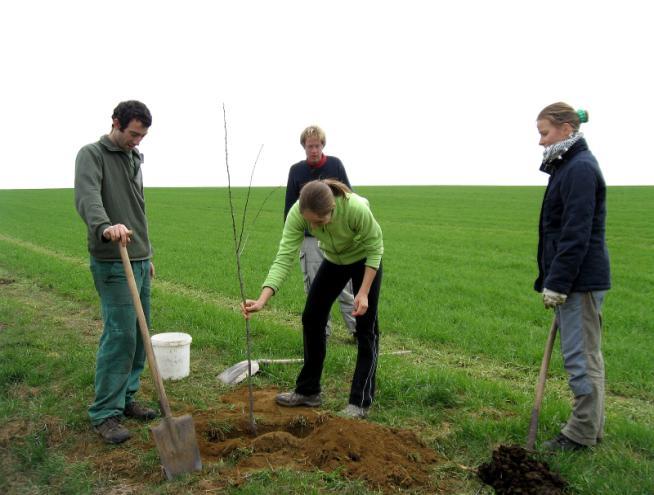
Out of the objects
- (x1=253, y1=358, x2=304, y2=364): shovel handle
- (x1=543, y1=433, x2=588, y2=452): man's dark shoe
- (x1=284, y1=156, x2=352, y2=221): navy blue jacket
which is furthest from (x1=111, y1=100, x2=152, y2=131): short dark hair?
(x1=543, y1=433, x2=588, y2=452): man's dark shoe

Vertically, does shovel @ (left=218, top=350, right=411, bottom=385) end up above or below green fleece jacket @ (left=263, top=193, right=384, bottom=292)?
below

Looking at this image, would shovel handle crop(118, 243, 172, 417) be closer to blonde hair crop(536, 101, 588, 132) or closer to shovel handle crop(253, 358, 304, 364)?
shovel handle crop(253, 358, 304, 364)

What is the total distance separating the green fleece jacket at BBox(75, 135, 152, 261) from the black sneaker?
5.24ft

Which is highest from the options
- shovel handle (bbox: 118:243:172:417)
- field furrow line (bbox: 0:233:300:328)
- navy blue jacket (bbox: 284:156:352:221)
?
navy blue jacket (bbox: 284:156:352:221)

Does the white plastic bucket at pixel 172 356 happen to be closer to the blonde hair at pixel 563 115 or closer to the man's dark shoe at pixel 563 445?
the man's dark shoe at pixel 563 445

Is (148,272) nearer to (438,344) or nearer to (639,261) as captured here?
(438,344)

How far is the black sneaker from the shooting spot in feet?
15.3

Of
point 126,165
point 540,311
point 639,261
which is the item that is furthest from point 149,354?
point 639,261

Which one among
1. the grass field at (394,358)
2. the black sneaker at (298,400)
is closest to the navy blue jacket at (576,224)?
the grass field at (394,358)

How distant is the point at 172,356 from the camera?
205 inches

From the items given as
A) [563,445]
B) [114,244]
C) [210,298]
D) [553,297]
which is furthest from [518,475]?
[210,298]

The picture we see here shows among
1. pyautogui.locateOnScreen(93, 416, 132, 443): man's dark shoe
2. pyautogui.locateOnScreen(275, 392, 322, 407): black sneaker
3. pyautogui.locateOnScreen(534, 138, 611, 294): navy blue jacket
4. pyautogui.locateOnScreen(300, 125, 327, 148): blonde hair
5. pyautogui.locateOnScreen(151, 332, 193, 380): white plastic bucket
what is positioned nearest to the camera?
pyautogui.locateOnScreen(534, 138, 611, 294): navy blue jacket

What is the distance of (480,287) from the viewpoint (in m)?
10.1

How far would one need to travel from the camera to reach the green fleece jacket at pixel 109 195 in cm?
387
